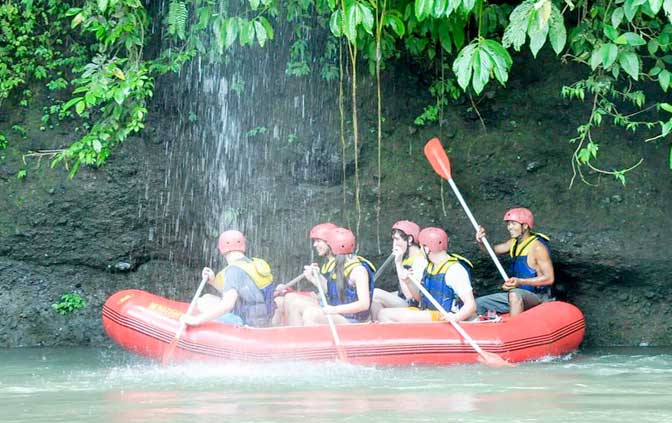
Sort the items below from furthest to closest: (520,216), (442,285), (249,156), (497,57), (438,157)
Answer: (249,156), (438,157), (520,216), (442,285), (497,57)

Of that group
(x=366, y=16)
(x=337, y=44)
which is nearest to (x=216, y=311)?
(x=366, y=16)

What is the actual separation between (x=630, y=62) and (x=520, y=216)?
7.99 feet

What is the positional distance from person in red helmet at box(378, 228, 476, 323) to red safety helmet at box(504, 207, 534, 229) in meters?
1.00

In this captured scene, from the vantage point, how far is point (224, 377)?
23.1ft

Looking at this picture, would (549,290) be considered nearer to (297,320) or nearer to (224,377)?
(297,320)

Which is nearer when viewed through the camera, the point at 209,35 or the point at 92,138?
the point at 92,138

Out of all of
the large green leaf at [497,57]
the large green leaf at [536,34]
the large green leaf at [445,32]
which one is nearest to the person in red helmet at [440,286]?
the large green leaf at [445,32]

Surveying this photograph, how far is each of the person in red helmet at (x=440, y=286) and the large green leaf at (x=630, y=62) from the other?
6.54ft

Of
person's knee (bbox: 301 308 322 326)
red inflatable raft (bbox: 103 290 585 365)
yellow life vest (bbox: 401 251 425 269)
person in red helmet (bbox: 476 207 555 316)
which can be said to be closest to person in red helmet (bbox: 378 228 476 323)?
red inflatable raft (bbox: 103 290 585 365)

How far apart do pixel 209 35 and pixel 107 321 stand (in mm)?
3194

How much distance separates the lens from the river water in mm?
5477

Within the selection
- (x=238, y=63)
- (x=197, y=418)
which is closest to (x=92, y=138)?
(x=238, y=63)

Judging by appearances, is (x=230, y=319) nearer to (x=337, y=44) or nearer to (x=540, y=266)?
(x=540, y=266)

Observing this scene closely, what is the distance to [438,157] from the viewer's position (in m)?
9.52
